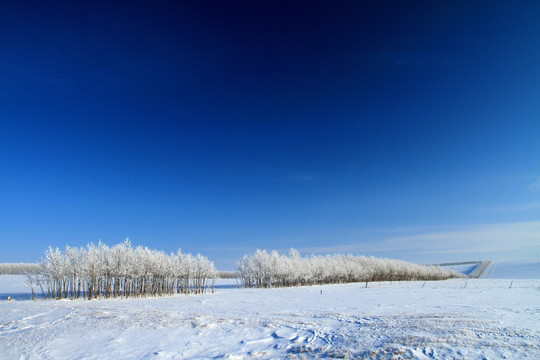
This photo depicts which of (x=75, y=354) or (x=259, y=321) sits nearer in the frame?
(x=75, y=354)

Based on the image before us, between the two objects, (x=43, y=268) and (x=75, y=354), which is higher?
(x=43, y=268)

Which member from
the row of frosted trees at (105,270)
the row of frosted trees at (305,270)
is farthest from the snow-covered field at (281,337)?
the row of frosted trees at (305,270)

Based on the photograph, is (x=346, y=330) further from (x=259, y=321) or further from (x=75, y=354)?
(x=75, y=354)

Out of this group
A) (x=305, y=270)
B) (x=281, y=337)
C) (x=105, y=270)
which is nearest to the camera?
(x=281, y=337)

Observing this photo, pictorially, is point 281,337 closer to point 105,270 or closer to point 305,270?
point 105,270

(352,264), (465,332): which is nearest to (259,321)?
(465,332)

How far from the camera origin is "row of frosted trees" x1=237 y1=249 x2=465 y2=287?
113 meters

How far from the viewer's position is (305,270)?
121625 mm

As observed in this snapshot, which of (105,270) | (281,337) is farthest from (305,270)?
(281,337)

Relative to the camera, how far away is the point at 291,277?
115625 millimetres

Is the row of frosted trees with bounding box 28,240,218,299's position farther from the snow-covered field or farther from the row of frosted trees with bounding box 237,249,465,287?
the snow-covered field

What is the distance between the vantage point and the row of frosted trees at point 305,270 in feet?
372

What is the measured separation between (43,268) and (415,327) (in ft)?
222

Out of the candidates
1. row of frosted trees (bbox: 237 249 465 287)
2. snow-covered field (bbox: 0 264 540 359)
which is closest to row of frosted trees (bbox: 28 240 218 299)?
row of frosted trees (bbox: 237 249 465 287)
